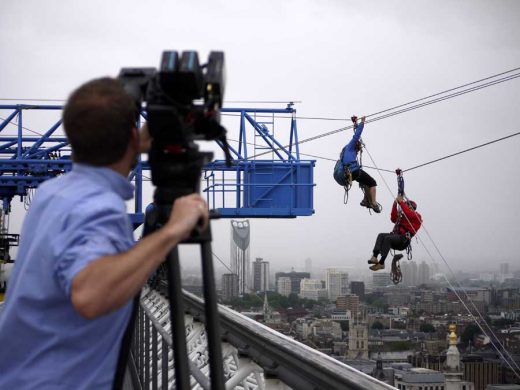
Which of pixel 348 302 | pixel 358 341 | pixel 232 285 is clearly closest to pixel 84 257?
pixel 358 341

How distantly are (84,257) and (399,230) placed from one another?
6609mm

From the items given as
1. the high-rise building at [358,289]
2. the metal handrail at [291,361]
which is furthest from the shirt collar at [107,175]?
the high-rise building at [358,289]

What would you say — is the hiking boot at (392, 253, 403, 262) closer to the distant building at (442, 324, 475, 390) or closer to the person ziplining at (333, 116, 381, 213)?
the person ziplining at (333, 116, 381, 213)

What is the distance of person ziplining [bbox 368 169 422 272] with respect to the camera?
7.71 meters

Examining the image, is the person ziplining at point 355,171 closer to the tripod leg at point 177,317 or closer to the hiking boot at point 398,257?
the hiking boot at point 398,257

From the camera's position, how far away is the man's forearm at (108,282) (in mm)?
1527

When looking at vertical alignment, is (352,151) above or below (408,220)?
above

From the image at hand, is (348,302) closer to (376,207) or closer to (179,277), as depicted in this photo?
(376,207)

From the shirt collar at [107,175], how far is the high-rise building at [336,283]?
16.9 feet

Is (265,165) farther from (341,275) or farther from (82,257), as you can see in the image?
(82,257)

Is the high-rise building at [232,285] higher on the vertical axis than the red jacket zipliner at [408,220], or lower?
lower

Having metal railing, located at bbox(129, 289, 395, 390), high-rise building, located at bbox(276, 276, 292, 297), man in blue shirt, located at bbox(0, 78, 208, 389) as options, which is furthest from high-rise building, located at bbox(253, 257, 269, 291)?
man in blue shirt, located at bbox(0, 78, 208, 389)

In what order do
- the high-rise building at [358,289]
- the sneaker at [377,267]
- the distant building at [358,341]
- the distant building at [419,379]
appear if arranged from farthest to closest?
1. the sneaker at [377,267]
2. the high-rise building at [358,289]
3. the distant building at [358,341]
4. the distant building at [419,379]

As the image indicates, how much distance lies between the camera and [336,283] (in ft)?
24.2
